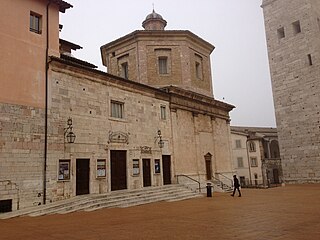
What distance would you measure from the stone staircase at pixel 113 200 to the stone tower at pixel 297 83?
12940mm

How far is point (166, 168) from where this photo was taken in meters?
21.9

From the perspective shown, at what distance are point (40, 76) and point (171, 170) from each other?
11333 millimetres

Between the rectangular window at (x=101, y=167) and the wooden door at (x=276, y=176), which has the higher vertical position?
the rectangular window at (x=101, y=167)

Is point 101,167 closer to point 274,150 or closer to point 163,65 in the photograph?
point 163,65

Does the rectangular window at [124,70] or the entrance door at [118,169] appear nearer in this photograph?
the entrance door at [118,169]

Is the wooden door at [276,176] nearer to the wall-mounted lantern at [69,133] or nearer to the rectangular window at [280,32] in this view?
the rectangular window at [280,32]

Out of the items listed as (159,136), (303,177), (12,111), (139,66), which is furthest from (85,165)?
(303,177)

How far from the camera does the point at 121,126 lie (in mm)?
19000

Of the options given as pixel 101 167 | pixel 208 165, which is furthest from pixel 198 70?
pixel 101 167

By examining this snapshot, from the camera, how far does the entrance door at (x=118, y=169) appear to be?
59.1 feet

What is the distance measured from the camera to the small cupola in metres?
28.7

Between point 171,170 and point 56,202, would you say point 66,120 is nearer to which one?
point 56,202

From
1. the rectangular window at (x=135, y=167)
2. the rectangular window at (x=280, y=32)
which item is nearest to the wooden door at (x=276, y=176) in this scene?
the rectangular window at (x=280, y=32)

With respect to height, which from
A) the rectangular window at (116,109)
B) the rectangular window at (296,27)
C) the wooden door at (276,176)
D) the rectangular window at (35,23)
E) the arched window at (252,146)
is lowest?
the wooden door at (276,176)
